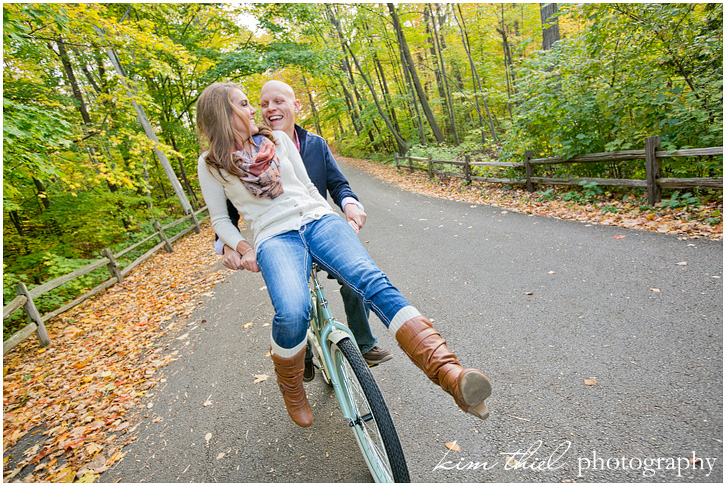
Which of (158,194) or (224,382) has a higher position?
(158,194)

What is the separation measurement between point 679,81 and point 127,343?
9219 millimetres

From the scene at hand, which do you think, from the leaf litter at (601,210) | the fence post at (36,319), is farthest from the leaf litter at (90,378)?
the leaf litter at (601,210)

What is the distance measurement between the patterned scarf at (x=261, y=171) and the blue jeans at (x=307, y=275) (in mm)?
263

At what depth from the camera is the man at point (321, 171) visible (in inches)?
94.4

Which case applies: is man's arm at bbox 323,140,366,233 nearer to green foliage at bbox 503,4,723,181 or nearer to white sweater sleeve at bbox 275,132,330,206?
white sweater sleeve at bbox 275,132,330,206

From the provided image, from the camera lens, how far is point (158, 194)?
18656mm

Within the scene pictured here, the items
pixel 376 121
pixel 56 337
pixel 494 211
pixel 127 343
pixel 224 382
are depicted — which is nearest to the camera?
pixel 224 382

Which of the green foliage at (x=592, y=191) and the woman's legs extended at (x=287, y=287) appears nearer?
the woman's legs extended at (x=287, y=287)

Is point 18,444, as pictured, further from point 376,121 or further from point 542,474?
point 376,121

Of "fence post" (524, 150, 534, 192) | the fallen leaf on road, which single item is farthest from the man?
"fence post" (524, 150, 534, 192)

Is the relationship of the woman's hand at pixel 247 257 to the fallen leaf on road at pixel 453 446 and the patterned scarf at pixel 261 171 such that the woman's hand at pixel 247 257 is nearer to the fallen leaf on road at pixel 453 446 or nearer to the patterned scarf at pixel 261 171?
the patterned scarf at pixel 261 171

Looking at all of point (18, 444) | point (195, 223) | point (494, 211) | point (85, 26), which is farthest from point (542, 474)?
point (195, 223)

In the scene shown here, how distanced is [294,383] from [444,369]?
956 millimetres

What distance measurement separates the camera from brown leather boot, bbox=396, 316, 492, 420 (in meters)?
1.40
